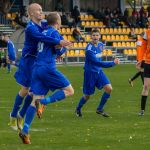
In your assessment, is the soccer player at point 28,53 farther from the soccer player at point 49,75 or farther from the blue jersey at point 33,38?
the soccer player at point 49,75

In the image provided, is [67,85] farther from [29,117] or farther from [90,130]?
[90,130]

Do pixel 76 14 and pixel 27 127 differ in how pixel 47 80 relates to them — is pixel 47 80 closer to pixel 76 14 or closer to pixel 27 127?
pixel 27 127

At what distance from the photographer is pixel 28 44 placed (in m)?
13.0

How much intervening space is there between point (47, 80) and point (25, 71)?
144 cm

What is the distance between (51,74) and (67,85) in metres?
0.32

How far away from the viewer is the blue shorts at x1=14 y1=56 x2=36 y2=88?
43.4 feet

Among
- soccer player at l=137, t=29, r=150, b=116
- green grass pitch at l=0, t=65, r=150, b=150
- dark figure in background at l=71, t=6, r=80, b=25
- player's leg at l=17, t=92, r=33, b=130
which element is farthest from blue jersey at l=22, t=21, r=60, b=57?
dark figure in background at l=71, t=6, r=80, b=25

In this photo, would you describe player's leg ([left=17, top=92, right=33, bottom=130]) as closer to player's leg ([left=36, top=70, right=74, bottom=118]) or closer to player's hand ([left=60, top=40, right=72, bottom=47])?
player's leg ([left=36, top=70, right=74, bottom=118])

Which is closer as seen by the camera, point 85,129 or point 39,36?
point 39,36

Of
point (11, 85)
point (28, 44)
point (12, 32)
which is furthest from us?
point (12, 32)

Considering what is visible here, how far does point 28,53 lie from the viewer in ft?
43.1

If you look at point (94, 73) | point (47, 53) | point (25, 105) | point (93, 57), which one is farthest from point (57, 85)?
point (94, 73)

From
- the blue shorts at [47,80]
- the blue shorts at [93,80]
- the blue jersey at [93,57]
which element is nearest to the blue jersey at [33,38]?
the blue shorts at [47,80]

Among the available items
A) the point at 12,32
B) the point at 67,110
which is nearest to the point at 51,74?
the point at 67,110
